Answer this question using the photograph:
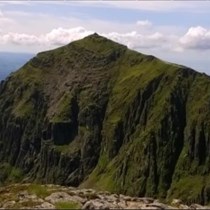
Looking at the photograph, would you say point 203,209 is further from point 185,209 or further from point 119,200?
point 119,200

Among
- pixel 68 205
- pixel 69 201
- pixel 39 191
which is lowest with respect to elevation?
pixel 39 191

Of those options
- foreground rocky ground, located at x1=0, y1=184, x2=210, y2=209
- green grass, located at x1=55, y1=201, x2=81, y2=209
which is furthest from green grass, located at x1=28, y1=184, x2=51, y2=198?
green grass, located at x1=55, y1=201, x2=81, y2=209

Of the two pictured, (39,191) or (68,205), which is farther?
(39,191)

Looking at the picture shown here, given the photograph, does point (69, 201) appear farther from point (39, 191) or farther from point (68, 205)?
point (39, 191)

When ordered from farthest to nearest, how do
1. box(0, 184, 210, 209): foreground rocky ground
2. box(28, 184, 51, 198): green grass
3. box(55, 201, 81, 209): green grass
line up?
box(28, 184, 51, 198): green grass, box(0, 184, 210, 209): foreground rocky ground, box(55, 201, 81, 209): green grass

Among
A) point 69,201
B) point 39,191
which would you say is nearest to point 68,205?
point 69,201

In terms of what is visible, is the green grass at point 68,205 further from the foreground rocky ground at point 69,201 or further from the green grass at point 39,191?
the green grass at point 39,191

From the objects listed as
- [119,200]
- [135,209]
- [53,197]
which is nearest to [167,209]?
[135,209]

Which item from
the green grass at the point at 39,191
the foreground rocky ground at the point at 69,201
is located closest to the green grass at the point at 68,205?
the foreground rocky ground at the point at 69,201

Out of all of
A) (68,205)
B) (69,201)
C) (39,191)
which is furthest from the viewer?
(39,191)

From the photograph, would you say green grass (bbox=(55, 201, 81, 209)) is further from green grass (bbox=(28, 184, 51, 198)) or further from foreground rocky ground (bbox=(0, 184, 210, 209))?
green grass (bbox=(28, 184, 51, 198))

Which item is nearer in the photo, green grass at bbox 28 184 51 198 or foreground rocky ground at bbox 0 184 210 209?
foreground rocky ground at bbox 0 184 210 209
